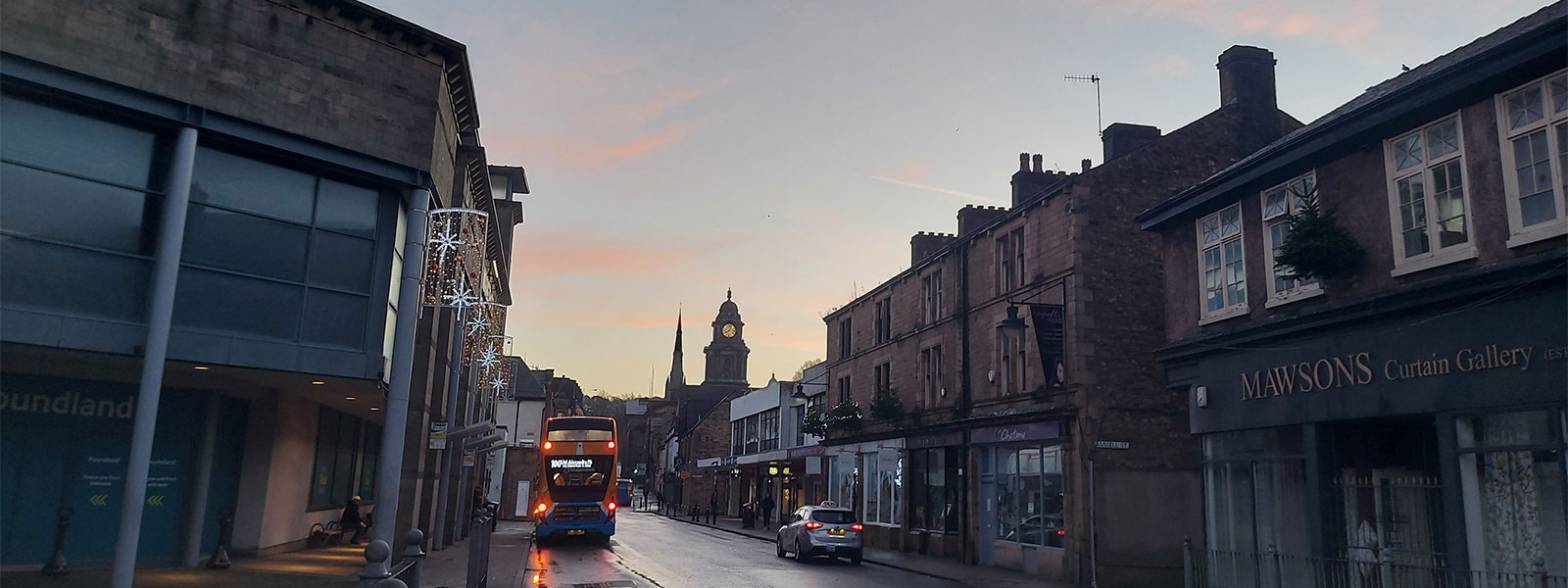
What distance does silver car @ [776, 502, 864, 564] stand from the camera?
25.7 metres

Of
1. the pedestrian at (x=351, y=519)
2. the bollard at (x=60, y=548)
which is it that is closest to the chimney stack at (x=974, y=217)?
the pedestrian at (x=351, y=519)

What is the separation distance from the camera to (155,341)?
13211 millimetres

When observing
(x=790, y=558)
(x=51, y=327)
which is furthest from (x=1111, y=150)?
(x=51, y=327)

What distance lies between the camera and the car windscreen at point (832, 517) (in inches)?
1023

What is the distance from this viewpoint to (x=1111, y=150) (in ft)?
85.8

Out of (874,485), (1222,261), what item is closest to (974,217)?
(874,485)

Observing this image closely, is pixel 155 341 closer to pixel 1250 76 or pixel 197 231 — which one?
pixel 197 231

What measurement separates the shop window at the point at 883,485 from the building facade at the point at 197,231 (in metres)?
19.9

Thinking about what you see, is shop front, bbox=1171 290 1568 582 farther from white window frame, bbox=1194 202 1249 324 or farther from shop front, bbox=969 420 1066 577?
shop front, bbox=969 420 1066 577

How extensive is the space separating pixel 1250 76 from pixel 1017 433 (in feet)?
34.6

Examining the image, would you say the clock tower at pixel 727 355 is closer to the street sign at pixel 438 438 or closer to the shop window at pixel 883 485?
the shop window at pixel 883 485

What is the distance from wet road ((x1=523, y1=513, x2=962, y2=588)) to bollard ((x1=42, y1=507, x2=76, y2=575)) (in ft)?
23.6

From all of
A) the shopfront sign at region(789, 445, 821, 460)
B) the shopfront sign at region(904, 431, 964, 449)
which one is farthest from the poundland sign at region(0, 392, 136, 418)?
the shopfront sign at region(789, 445, 821, 460)

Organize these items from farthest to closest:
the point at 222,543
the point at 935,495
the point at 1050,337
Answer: the point at 935,495, the point at 1050,337, the point at 222,543
